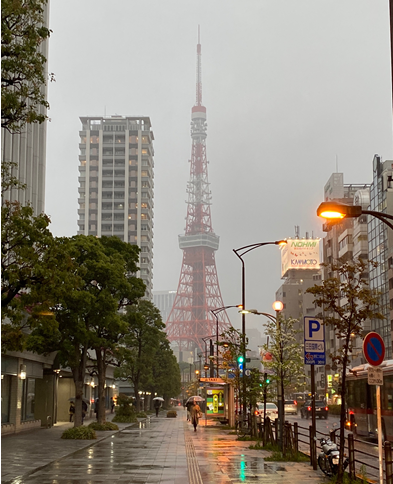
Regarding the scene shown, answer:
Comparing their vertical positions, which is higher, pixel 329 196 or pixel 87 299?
pixel 329 196

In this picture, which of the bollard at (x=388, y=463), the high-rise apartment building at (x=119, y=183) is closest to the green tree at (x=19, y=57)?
the bollard at (x=388, y=463)

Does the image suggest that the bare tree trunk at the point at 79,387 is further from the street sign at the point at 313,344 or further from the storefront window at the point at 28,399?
the street sign at the point at 313,344

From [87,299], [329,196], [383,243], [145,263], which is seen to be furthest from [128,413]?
[145,263]

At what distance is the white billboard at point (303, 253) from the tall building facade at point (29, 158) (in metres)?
88.3

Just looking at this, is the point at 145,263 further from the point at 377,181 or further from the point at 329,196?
the point at 377,181

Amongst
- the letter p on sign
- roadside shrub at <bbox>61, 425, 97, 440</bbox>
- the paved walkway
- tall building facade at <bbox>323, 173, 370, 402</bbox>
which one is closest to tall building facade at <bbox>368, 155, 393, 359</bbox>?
tall building facade at <bbox>323, 173, 370, 402</bbox>

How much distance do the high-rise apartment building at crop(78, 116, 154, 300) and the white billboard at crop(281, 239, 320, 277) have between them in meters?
35.1

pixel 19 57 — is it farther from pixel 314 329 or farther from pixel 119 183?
pixel 119 183

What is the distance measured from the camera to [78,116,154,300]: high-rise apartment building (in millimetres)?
172625

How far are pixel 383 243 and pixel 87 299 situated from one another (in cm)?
5577

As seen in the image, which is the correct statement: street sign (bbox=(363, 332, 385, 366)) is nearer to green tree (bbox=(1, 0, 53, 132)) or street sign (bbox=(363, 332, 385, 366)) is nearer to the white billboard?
green tree (bbox=(1, 0, 53, 132))

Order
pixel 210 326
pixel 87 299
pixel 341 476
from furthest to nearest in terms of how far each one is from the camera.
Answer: pixel 210 326
pixel 87 299
pixel 341 476

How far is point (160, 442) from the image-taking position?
32.6 metres

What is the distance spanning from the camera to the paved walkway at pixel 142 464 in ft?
58.2
